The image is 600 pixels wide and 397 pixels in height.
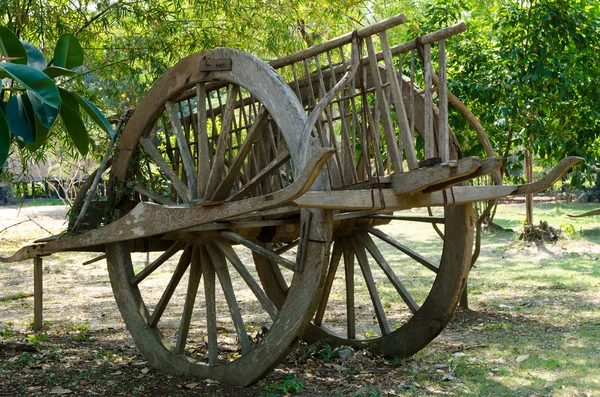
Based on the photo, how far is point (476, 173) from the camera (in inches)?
159

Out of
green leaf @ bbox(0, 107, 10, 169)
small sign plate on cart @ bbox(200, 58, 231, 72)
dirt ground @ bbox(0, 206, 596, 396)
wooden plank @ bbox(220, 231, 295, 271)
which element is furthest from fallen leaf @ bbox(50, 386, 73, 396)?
small sign plate on cart @ bbox(200, 58, 231, 72)

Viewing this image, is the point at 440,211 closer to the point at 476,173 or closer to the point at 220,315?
the point at 220,315

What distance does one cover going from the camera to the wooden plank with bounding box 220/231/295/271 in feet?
14.4

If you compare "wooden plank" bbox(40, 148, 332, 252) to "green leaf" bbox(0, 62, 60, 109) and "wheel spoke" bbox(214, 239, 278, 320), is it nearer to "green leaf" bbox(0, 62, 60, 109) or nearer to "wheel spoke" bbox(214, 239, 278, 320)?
"wheel spoke" bbox(214, 239, 278, 320)

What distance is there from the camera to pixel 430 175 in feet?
13.2

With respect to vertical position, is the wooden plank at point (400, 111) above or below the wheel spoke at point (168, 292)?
above

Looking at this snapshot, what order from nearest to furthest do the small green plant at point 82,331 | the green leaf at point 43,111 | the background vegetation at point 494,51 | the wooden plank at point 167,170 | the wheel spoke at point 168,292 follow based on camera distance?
the green leaf at point 43,111 → the wooden plank at point 167,170 → the wheel spoke at point 168,292 → the small green plant at point 82,331 → the background vegetation at point 494,51

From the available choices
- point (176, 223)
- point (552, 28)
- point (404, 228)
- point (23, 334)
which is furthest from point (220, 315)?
point (404, 228)

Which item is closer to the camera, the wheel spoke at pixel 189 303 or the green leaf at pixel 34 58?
the green leaf at pixel 34 58

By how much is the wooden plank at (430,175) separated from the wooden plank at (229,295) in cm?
137

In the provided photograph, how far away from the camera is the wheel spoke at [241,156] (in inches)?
180

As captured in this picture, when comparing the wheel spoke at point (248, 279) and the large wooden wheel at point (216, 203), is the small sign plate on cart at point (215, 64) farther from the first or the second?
the wheel spoke at point (248, 279)

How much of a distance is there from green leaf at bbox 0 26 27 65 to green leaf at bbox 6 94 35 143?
0.21 meters

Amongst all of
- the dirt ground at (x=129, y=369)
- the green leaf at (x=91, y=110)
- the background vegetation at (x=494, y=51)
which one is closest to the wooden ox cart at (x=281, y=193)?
the dirt ground at (x=129, y=369)
